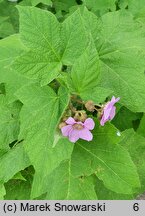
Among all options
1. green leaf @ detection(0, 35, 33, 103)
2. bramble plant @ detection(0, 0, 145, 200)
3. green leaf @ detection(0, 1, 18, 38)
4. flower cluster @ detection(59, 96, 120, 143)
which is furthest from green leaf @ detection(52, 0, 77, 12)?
flower cluster @ detection(59, 96, 120, 143)

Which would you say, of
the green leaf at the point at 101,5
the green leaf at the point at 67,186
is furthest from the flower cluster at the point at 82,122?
the green leaf at the point at 101,5

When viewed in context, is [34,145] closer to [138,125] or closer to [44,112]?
[44,112]

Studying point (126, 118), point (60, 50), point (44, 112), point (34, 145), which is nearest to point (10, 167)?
point (34, 145)

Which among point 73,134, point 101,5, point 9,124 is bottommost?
point 9,124

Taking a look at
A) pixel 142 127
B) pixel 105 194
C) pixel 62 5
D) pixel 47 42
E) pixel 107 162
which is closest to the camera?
pixel 47 42

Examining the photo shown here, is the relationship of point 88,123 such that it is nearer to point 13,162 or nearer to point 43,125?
point 43,125

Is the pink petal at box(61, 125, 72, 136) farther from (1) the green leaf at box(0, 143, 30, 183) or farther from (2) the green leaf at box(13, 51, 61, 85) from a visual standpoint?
(1) the green leaf at box(0, 143, 30, 183)

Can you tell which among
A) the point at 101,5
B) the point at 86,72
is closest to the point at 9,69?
the point at 86,72

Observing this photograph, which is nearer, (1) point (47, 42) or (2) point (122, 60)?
(1) point (47, 42)
